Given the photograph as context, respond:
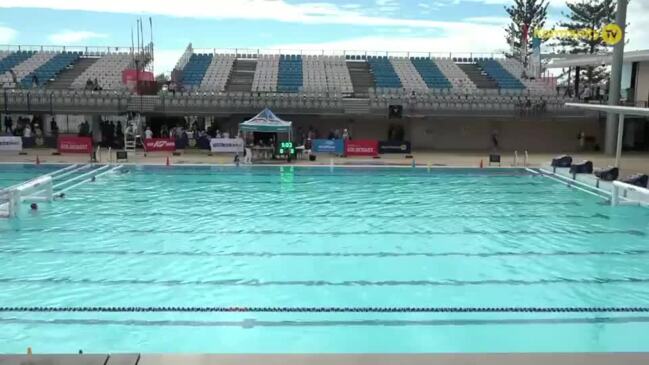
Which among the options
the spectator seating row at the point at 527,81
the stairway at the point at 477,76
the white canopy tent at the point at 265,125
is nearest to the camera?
the white canopy tent at the point at 265,125

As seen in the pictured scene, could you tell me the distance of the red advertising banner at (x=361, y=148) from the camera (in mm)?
22219

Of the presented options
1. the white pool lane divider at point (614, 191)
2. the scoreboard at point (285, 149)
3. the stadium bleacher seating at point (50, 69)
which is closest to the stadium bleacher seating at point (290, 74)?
the scoreboard at point (285, 149)

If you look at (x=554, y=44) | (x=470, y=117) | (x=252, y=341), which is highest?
(x=554, y=44)

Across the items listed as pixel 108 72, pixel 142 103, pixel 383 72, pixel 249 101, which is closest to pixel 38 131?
pixel 142 103

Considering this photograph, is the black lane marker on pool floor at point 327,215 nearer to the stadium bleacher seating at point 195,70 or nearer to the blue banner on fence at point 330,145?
the blue banner on fence at point 330,145

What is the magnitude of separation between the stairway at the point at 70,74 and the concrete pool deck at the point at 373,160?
16.9ft

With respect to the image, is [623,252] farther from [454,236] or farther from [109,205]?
[109,205]

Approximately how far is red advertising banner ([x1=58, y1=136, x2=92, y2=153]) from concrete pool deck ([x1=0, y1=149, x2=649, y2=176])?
1.59 feet

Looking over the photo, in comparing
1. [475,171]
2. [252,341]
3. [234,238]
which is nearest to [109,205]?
[234,238]

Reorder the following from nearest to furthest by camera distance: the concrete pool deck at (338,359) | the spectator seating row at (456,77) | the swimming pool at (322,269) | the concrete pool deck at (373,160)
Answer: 1. the concrete pool deck at (338,359)
2. the swimming pool at (322,269)
3. the concrete pool deck at (373,160)
4. the spectator seating row at (456,77)

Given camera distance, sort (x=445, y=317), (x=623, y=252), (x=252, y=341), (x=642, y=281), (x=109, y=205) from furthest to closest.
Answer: (x=109, y=205), (x=623, y=252), (x=642, y=281), (x=445, y=317), (x=252, y=341)

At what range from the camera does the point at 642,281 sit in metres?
7.89

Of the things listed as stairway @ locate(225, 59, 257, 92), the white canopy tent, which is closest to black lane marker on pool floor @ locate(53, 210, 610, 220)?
the white canopy tent

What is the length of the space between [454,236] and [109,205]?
7170 millimetres
